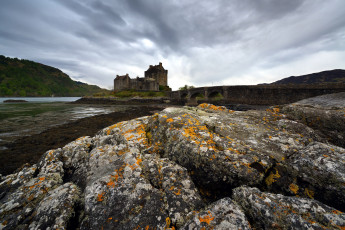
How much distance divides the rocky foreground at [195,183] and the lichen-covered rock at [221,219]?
0.01 m

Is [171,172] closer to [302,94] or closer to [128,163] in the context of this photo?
[128,163]

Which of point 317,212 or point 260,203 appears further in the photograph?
point 260,203

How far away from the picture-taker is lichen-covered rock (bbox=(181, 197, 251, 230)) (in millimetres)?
1812

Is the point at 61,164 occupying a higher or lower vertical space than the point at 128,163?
lower

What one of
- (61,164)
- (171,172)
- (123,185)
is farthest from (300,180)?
(61,164)

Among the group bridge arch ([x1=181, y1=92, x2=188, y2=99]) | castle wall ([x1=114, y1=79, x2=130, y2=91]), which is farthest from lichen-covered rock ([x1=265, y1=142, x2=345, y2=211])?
castle wall ([x1=114, y1=79, x2=130, y2=91])

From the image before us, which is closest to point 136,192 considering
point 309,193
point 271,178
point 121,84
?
point 271,178

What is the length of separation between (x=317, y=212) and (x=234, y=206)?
1002 millimetres

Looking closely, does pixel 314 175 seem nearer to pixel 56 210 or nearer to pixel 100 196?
pixel 100 196

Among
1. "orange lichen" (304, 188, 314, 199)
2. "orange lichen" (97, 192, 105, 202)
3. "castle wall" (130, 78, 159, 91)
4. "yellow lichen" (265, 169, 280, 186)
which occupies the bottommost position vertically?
"orange lichen" (97, 192, 105, 202)

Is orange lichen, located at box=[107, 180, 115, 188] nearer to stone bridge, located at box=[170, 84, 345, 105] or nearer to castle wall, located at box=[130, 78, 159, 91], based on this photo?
stone bridge, located at box=[170, 84, 345, 105]

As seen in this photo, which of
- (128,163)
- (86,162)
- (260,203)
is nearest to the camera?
(260,203)

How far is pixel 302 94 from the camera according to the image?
2600 centimetres

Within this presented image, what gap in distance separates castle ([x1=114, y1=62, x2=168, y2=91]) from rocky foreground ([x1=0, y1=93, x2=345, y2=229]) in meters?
77.4
